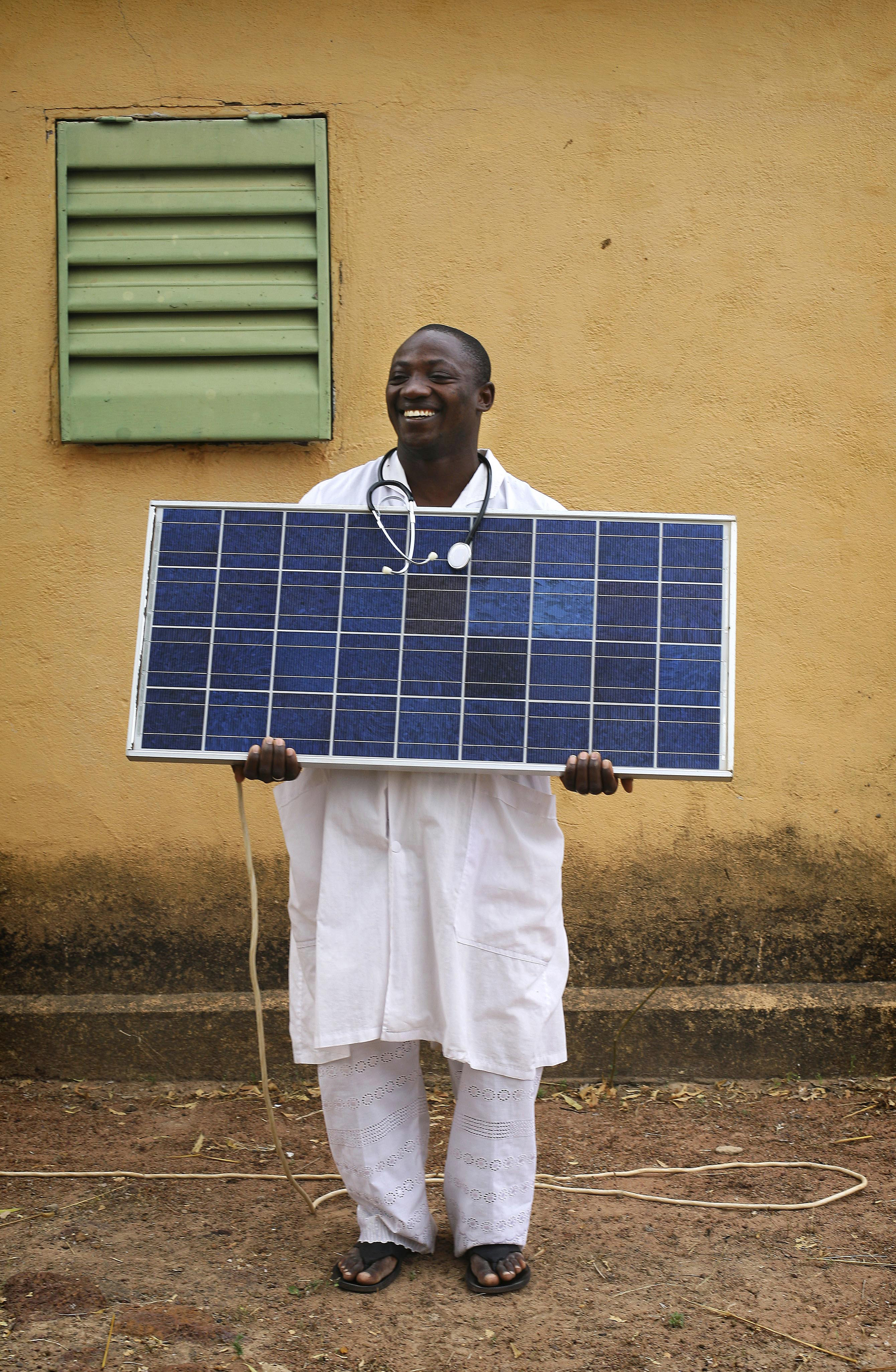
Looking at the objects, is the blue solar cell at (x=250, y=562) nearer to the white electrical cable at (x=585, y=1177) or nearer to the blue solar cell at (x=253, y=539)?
the blue solar cell at (x=253, y=539)

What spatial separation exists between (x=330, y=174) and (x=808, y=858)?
3096mm

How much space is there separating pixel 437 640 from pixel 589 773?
0.49 m

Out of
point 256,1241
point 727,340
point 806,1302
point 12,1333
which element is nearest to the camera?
point 12,1333

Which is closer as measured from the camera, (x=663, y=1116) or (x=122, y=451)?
(x=663, y=1116)

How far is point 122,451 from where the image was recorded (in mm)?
4480

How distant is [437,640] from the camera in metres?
2.92

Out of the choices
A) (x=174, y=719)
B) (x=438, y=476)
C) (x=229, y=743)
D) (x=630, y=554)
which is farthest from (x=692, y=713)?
(x=174, y=719)

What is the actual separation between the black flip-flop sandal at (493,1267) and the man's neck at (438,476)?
1.88 metres

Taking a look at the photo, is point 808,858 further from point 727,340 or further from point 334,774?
point 334,774

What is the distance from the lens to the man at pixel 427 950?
9.56 feet

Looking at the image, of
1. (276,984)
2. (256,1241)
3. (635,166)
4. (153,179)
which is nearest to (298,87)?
(153,179)

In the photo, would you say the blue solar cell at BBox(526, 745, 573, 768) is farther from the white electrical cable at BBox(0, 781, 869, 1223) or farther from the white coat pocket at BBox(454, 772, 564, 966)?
the white electrical cable at BBox(0, 781, 869, 1223)

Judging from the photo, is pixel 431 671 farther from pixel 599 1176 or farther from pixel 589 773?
pixel 599 1176

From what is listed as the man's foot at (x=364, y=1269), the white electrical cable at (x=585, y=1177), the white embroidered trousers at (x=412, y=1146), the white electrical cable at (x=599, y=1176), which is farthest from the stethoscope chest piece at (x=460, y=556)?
the white electrical cable at (x=599, y=1176)
